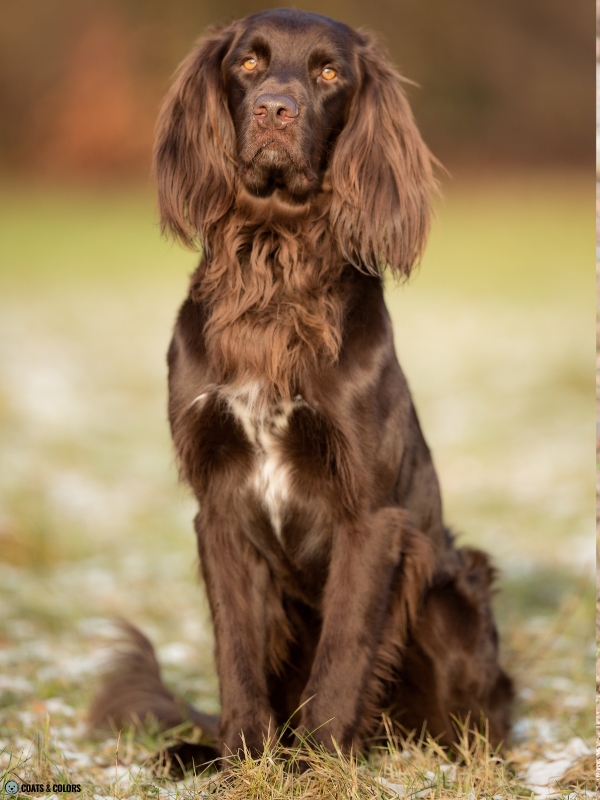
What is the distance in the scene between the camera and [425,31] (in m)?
15.6

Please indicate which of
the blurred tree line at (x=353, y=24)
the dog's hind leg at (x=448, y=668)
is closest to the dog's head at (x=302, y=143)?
the dog's hind leg at (x=448, y=668)

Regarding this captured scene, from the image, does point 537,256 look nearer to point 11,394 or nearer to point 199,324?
point 11,394

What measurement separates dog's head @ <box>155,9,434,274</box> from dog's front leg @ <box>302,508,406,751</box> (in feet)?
2.30

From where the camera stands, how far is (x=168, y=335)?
9023 millimetres

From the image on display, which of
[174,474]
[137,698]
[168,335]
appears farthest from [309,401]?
[168,335]

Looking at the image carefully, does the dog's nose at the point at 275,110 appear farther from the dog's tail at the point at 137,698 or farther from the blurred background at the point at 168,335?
the dog's tail at the point at 137,698

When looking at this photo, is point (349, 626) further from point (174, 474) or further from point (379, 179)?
point (174, 474)

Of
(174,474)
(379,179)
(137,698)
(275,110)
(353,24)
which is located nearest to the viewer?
(275,110)

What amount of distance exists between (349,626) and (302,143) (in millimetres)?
1189

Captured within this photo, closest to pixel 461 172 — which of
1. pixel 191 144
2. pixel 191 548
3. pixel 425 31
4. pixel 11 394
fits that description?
pixel 425 31

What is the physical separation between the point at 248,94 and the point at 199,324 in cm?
60

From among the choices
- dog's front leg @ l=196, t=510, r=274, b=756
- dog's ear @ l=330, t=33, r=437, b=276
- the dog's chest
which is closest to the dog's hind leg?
dog's front leg @ l=196, t=510, r=274, b=756

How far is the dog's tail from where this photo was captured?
9.23ft

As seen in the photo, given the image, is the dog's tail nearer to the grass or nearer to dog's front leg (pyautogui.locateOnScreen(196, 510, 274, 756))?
the grass
